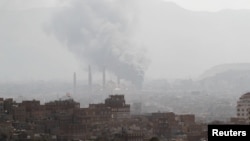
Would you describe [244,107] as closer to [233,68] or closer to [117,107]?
[117,107]

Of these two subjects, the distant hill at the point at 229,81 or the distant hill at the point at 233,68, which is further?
the distant hill at the point at 233,68

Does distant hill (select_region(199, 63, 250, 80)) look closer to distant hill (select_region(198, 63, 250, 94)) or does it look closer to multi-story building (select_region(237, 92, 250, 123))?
distant hill (select_region(198, 63, 250, 94))

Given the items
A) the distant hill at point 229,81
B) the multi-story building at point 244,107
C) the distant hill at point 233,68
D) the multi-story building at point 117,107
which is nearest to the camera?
the multi-story building at point 244,107

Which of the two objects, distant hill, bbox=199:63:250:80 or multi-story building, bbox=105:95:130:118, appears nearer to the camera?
multi-story building, bbox=105:95:130:118

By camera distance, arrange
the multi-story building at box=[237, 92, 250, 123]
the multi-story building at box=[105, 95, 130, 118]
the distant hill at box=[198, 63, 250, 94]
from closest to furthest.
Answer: the multi-story building at box=[237, 92, 250, 123], the multi-story building at box=[105, 95, 130, 118], the distant hill at box=[198, 63, 250, 94]

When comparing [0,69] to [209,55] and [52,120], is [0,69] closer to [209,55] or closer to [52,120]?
[209,55]

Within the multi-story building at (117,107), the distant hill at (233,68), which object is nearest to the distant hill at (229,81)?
the distant hill at (233,68)

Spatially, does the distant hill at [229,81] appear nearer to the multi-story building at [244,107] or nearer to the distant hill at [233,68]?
the distant hill at [233,68]

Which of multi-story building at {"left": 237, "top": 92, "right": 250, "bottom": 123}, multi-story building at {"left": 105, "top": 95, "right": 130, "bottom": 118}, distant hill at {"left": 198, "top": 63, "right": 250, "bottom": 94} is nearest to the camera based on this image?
multi-story building at {"left": 237, "top": 92, "right": 250, "bottom": 123}

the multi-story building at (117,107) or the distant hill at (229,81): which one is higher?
the distant hill at (229,81)

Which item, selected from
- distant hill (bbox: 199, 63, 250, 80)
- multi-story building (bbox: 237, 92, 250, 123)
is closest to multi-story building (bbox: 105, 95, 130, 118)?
multi-story building (bbox: 237, 92, 250, 123)

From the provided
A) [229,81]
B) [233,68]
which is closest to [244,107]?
[229,81]

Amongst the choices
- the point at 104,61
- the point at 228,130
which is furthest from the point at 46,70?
the point at 228,130
